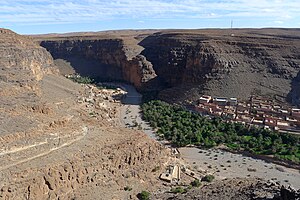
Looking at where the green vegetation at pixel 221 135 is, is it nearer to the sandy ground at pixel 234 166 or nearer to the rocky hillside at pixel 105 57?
the sandy ground at pixel 234 166

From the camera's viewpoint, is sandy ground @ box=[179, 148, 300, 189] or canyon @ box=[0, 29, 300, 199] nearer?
canyon @ box=[0, 29, 300, 199]

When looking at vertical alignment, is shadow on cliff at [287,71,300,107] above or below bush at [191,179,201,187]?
above

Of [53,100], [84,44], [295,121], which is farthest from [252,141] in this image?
[84,44]

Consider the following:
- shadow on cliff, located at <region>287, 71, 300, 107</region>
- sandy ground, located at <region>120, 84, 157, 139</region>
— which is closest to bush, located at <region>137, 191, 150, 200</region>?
sandy ground, located at <region>120, 84, 157, 139</region>

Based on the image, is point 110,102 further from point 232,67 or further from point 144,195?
point 144,195

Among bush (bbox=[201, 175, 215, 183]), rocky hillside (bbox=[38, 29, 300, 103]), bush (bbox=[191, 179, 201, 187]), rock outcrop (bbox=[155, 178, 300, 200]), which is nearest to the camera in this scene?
rock outcrop (bbox=[155, 178, 300, 200])

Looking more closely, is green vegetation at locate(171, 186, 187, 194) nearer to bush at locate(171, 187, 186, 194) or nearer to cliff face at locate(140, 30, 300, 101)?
bush at locate(171, 187, 186, 194)

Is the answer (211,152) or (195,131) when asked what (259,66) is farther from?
(211,152)

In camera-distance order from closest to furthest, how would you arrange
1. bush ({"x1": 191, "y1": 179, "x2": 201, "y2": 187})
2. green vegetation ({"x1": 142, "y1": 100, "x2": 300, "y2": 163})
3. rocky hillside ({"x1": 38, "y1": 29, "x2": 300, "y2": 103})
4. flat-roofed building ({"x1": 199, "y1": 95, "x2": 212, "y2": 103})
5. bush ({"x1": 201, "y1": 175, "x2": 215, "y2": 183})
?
bush ({"x1": 191, "y1": 179, "x2": 201, "y2": 187}) → bush ({"x1": 201, "y1": 175, "x2": 215, "y2": 183}) → green vegetation ({"x1": 142, "y1": 100, "x2": 300, "y2": 163}) → flat-roofed building ({"x1": 199, "y1": 95, "x2": 212, "y2": 103}) → rocky hillside ({"x1": 38, "y1": 29, "x2": 300, "y2": 103})

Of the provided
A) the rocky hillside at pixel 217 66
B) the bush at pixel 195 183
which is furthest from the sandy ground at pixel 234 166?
the rocky hillside at pixel 217 66
